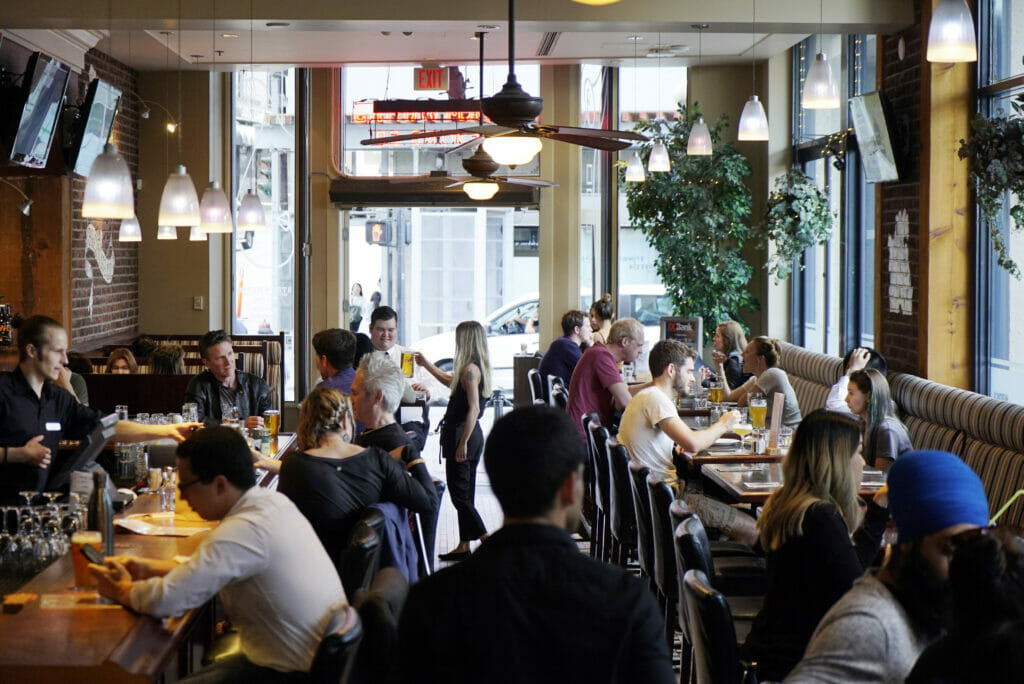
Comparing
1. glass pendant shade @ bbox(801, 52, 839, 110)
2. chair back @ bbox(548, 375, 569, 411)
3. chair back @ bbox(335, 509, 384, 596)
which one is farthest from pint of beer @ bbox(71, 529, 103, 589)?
glass pendant shade @ bbox(801, 52, 839, 110)

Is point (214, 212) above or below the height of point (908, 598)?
above

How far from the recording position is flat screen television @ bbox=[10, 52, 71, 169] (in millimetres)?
7871

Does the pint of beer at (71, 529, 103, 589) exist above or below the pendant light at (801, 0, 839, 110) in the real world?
below

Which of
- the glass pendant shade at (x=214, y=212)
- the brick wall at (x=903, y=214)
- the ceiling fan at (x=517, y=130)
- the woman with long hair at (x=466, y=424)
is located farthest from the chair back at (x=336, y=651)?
the brick wall at (x=903, y=214)

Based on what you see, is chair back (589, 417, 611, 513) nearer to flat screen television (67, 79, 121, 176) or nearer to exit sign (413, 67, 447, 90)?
flat screen television (67, 79, 121, 176)

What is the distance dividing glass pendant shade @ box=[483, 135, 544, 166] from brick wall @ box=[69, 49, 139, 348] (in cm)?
498

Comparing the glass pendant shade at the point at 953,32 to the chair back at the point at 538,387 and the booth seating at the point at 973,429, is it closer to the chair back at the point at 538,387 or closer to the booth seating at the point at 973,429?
the booth seating at the point at 973,429

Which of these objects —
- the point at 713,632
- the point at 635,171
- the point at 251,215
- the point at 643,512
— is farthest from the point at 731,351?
the point at 713,632

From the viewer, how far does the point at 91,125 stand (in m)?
8.98

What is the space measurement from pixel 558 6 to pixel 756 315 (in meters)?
5.10

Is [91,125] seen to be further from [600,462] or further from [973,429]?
[973,429]

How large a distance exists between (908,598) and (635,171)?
9025 mm

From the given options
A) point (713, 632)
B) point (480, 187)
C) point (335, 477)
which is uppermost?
point (480, 187)

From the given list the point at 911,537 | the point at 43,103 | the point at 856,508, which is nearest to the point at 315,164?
the point at 43,103
